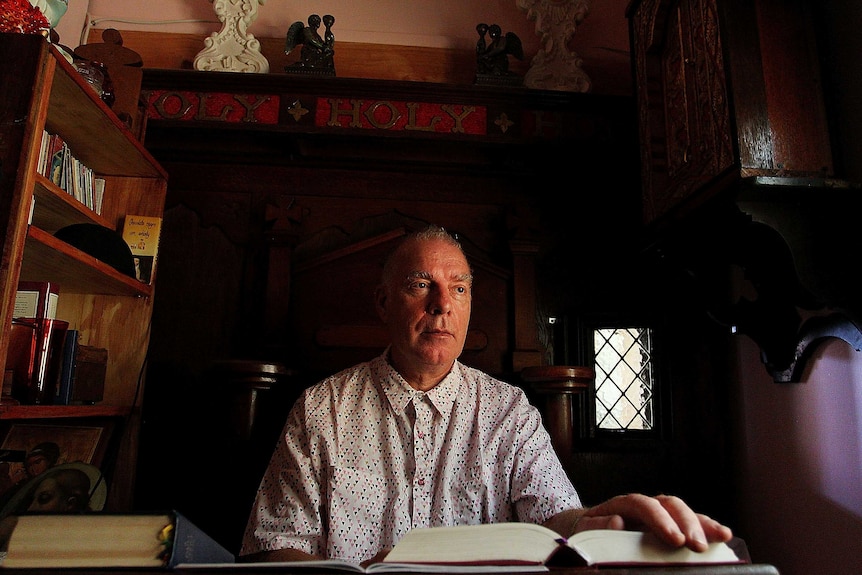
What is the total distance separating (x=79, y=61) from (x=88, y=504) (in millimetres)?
1339

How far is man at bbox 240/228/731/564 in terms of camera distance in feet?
4.26

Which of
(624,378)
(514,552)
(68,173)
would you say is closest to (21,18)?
(68,173)

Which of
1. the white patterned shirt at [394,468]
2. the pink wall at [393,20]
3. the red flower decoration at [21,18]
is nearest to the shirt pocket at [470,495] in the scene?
the white patterned shirt at [394,468]

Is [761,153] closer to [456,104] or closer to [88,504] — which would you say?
[456,104]

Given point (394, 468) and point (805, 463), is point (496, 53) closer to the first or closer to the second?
point (394, 468)

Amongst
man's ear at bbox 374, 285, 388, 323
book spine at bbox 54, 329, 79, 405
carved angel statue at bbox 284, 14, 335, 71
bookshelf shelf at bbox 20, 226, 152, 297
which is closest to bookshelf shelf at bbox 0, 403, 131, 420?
book spine at bbox 54, 329, 79, 405

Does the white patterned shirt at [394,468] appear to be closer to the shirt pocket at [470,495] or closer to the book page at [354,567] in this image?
the shirt pocket at [470,495]

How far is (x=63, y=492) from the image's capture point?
150 cm

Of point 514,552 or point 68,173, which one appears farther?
point 68,173

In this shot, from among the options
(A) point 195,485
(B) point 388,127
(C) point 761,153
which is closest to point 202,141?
(B) point 388,127

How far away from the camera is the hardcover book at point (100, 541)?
62 centimetres

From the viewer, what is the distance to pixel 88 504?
62.1 inches

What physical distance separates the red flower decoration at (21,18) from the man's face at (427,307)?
1070 millimetres

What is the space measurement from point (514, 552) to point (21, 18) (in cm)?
162
